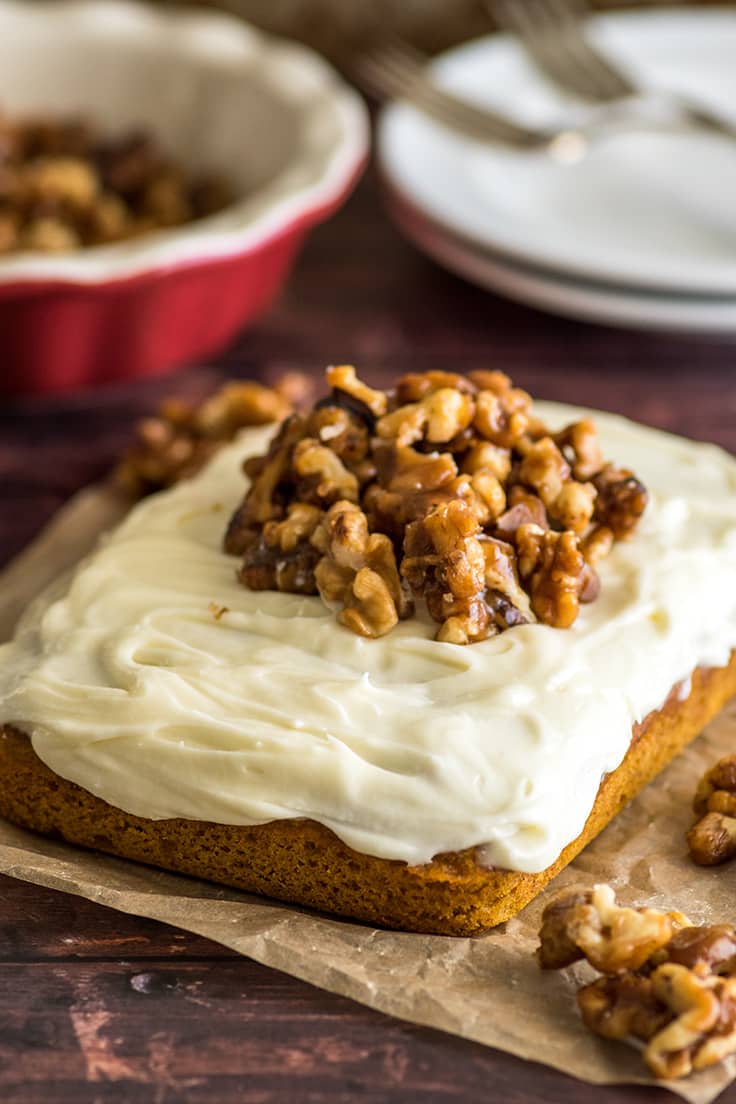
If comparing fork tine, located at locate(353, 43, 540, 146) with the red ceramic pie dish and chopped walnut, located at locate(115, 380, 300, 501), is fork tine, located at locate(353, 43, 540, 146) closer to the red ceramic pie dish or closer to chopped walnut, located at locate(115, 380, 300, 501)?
the red ceramic pie dish

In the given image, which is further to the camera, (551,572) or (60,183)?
(60,183)

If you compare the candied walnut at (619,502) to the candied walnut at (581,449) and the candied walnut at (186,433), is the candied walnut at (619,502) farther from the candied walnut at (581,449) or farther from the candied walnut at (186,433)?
the candied walnut at (186,433)

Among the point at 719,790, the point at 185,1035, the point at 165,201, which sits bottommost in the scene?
the point at 165,201

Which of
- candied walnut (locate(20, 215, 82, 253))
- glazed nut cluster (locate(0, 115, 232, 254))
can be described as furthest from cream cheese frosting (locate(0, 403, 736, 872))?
glazed nut cluster (locate(0, 115, 232, 254))

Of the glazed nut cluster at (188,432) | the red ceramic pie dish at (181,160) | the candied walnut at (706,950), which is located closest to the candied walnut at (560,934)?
the candied walnut at (706,950)

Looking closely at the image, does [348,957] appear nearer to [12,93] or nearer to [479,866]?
[479,866]

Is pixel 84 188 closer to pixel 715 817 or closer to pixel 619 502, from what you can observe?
pixel 619 502

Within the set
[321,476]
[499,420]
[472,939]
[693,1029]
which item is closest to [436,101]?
[499,420]
